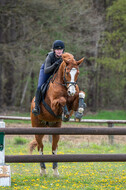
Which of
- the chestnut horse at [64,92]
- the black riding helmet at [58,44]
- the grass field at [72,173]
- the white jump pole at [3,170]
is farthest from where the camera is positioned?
the black riding helmet at [58,44]

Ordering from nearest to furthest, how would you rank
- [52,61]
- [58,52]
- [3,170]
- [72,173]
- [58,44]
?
[3,170]
[58,44]
[58,52]
[52,61]
[72,173]

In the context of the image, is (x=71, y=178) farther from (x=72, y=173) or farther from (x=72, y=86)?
(x=72, y=86)

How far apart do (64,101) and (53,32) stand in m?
14.0

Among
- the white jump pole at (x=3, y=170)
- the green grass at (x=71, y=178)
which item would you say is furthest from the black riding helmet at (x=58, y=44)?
the green grass at (x=71, y=178)

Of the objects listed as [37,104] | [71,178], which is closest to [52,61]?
[37,104]

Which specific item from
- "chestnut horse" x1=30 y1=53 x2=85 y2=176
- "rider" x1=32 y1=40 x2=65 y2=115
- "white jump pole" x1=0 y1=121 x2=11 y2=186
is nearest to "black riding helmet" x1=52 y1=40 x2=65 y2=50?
"rider" x1=32 y1=40 x2=65 y2=115

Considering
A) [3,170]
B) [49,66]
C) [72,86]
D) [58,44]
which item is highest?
[58,44]

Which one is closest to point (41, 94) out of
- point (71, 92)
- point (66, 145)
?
point (71, 92)

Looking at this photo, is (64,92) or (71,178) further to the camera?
(71,178)

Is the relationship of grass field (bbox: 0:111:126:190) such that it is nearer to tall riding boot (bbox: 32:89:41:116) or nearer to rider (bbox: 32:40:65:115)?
tall riding boot (bbox: 32:89:41:116)

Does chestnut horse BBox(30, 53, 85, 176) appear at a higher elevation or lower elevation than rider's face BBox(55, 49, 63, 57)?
lower

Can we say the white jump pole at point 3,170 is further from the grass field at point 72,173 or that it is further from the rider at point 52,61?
the rider at point 52,61

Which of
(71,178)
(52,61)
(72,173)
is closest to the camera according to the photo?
(71,178)

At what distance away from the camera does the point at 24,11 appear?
19062mm
